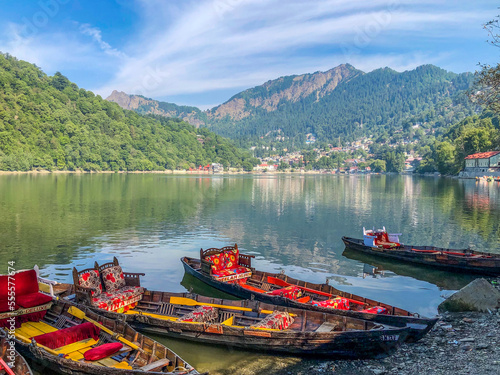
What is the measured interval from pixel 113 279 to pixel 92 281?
776mm

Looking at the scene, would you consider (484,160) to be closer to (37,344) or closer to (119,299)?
(119,299)


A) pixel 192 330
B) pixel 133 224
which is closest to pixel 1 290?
pixel 192 330

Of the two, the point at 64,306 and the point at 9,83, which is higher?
the point at 9,83

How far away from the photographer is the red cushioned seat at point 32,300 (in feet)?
36.9

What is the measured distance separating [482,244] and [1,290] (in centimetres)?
3076

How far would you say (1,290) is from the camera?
11297mm

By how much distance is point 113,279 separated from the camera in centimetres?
1426

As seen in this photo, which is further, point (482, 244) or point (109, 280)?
point (482, 244)

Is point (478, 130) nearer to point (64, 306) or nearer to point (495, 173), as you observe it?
point (495, 173)

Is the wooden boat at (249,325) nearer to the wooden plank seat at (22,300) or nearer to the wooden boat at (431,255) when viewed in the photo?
the wooden plank seat at (22,300)

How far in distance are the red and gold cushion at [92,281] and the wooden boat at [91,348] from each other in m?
1.82

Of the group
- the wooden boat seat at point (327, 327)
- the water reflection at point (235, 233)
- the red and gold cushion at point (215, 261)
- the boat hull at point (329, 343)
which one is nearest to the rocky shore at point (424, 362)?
the boat hull at point (329, 343)

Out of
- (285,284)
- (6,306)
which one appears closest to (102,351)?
(6,306)

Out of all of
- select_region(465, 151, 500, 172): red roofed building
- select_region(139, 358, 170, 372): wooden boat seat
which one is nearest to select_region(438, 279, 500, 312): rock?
select_region(139, 358, 170, 372): wooden boat seat
